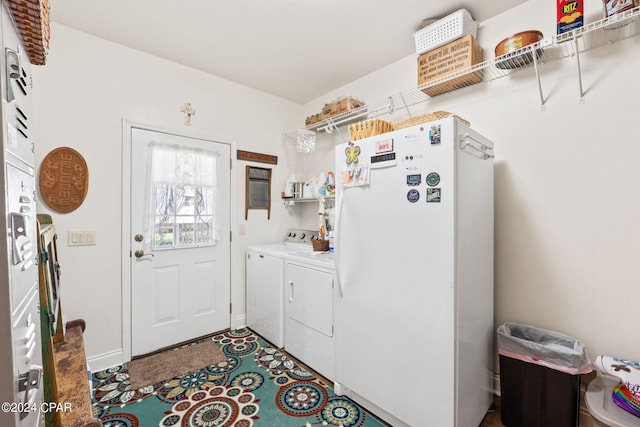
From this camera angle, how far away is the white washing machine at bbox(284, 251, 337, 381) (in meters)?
2.06

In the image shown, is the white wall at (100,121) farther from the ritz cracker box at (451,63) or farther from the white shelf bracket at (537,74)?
the white shelf bracket at (537,74)

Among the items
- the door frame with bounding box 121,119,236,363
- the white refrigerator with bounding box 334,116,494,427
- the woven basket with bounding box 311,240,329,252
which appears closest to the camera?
the white refrigerator with bounding box 334,116,494,427

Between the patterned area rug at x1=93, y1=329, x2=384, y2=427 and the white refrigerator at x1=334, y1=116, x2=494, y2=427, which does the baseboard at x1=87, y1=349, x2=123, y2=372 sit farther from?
the white refrigerator at x1=334, y1=116, x2=494, y2=427

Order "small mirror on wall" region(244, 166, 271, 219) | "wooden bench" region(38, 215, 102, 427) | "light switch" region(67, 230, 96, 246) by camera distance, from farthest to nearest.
Answer: "small mirror on wall" region(244, 166, 271, 219), "light switch" region(67, 230, 96, 246), "wooden bench" region(38, 215, 102, 427)

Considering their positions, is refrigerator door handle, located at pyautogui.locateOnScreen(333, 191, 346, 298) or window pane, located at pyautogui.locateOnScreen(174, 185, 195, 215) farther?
window pane, located at pyautogui.locateOnScreen(174, 185, 195, 215)

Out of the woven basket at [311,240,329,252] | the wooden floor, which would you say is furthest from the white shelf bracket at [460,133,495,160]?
the wooden floor

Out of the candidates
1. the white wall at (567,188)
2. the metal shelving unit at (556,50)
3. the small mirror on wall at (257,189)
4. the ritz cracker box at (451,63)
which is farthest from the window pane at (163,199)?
the white wall at (567,188)

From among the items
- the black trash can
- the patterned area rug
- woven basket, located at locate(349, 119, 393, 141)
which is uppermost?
woven basket, located at locate(349, 119, 393, 141)

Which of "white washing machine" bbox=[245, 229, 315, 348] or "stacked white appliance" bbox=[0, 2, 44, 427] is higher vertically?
"stacked white appliance" bbox=[0, 2, 44, 427]

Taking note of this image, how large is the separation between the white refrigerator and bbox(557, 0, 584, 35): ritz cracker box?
72 cm

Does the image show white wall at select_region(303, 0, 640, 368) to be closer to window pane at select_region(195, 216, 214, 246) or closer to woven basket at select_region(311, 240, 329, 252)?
woven basket at select_region(311, 240, 329, 252)

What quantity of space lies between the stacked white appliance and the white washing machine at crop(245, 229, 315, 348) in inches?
71.5

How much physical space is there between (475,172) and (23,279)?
1828 mm

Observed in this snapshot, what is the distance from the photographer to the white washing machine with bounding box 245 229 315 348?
2533 millimetres
